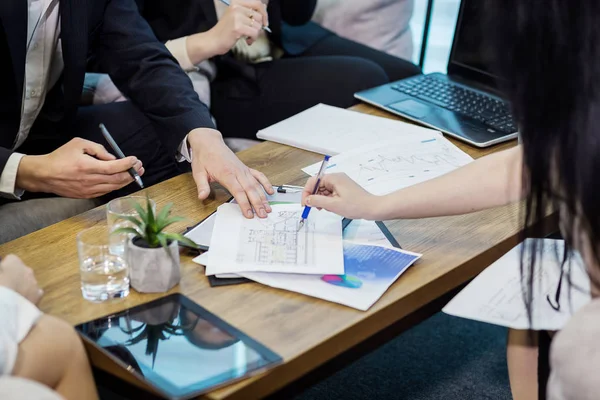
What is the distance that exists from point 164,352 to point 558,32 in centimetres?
61

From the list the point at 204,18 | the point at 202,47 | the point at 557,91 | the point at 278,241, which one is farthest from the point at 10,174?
the point at 557,91

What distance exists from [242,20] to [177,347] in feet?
3.58

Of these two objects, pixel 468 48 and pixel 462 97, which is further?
pixel 468 48

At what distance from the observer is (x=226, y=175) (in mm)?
1363

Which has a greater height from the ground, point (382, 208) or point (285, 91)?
point (382, 208)

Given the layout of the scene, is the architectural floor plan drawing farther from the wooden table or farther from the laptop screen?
the laptop screen

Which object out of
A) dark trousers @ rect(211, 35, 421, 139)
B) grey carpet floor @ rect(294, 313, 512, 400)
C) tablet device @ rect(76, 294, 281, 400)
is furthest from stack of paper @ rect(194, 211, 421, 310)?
dark trousers @ rect(211, 35, 421, 139)

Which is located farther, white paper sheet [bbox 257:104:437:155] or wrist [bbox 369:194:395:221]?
white paper sheet [bbox 257:104:437:155]

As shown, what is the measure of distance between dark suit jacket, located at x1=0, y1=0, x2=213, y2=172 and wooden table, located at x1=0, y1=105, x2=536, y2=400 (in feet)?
0.84

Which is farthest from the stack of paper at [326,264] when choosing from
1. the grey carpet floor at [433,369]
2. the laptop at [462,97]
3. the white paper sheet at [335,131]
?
the grey carpet floor at [433,369]

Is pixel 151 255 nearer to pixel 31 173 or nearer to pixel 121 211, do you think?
pixel 121 211

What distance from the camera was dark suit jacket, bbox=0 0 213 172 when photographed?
1.57 m

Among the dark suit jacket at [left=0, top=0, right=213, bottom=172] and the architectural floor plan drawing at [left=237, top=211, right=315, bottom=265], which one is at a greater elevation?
the dark suit jacket at [left=0, top=0, right=213, bottom=172]

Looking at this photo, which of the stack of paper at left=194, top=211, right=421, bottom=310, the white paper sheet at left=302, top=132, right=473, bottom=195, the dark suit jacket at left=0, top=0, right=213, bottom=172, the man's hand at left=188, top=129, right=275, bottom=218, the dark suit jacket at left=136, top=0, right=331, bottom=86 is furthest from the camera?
the dark suit jacket at left=136, top=0, right=331, bottom=86
